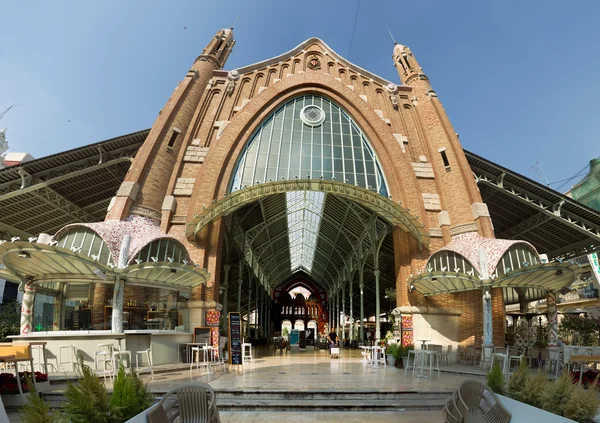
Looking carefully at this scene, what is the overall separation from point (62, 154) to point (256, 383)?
1474 cm

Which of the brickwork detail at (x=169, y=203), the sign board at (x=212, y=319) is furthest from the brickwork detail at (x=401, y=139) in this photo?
the sign board at (x=212, y=319)

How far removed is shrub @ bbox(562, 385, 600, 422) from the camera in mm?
5500

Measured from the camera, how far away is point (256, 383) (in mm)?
10383

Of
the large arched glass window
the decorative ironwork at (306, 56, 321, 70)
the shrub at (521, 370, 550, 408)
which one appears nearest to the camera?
the shrub at (521, 370, 550, 408)

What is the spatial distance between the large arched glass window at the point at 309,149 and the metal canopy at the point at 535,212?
230 inches

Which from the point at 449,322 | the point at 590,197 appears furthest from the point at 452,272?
the point at 590,197

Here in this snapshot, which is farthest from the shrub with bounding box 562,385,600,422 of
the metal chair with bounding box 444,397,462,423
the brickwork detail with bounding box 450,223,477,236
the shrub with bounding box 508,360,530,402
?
the brickwork detail with bounding box 450,223,477,236

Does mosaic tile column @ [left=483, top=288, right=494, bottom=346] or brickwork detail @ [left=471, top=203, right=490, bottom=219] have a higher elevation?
brickwork detail @ [left=471, top=203, right=490, bottom=219]

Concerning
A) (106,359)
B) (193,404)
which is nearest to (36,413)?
(193,404)

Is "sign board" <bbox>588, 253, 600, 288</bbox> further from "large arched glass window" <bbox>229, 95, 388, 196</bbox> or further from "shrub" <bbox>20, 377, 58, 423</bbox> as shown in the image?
"shrub" <bbox>20, 377, 58, 423</bbox>

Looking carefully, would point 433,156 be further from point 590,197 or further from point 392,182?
point 590,197

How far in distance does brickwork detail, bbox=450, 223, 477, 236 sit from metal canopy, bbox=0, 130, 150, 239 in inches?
657

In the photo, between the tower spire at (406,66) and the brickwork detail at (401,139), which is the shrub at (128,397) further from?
the tower spire at (406,66)

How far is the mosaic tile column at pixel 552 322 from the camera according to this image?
50.7 ft
